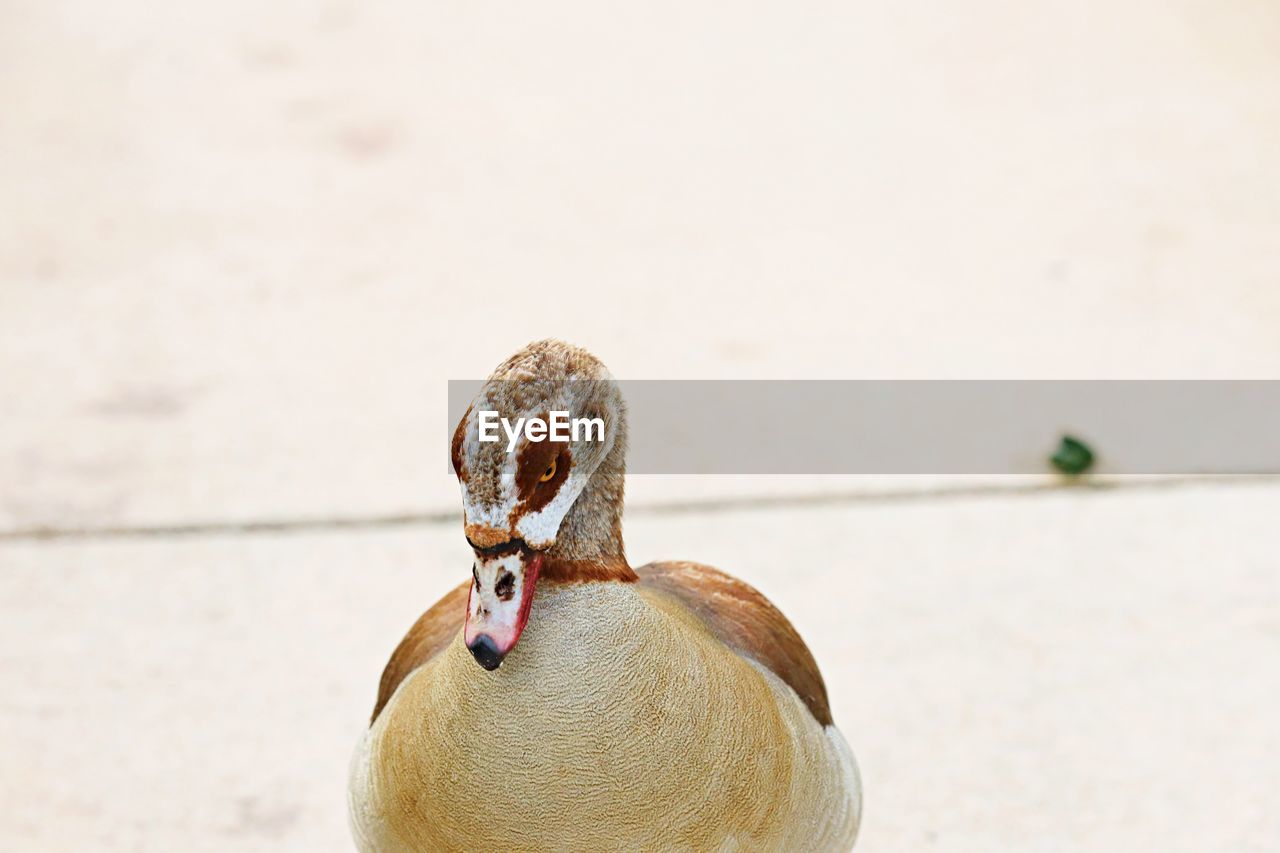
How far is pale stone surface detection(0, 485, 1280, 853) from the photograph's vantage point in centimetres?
354

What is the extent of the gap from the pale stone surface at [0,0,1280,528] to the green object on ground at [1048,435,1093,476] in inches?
16.1

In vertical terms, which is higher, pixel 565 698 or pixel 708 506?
pixel 565 698

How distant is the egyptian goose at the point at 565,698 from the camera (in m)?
2.21


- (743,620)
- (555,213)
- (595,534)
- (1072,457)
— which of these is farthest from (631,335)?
(595,534)

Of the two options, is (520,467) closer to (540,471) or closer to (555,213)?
(540,471)

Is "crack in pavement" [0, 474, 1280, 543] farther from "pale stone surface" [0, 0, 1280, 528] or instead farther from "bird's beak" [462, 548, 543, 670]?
"bird's beak" [462, 548, 543, 670]

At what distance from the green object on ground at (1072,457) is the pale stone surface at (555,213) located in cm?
41

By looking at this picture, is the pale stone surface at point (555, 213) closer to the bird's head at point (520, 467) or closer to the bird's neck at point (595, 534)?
the bird's neck at point (595, 534)

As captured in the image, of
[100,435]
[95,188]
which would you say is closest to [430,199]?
[95,188]

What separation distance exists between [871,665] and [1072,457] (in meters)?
1.04

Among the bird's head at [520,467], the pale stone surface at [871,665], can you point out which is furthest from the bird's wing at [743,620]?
the pale stone surface at [871,665]

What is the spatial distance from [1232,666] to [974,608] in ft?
2.00

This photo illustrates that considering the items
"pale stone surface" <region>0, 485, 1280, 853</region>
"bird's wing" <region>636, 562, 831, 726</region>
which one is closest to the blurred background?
"pale stone surface" <region>0, 485, 1280, 853</region>

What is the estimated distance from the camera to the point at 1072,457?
4.62 metres
